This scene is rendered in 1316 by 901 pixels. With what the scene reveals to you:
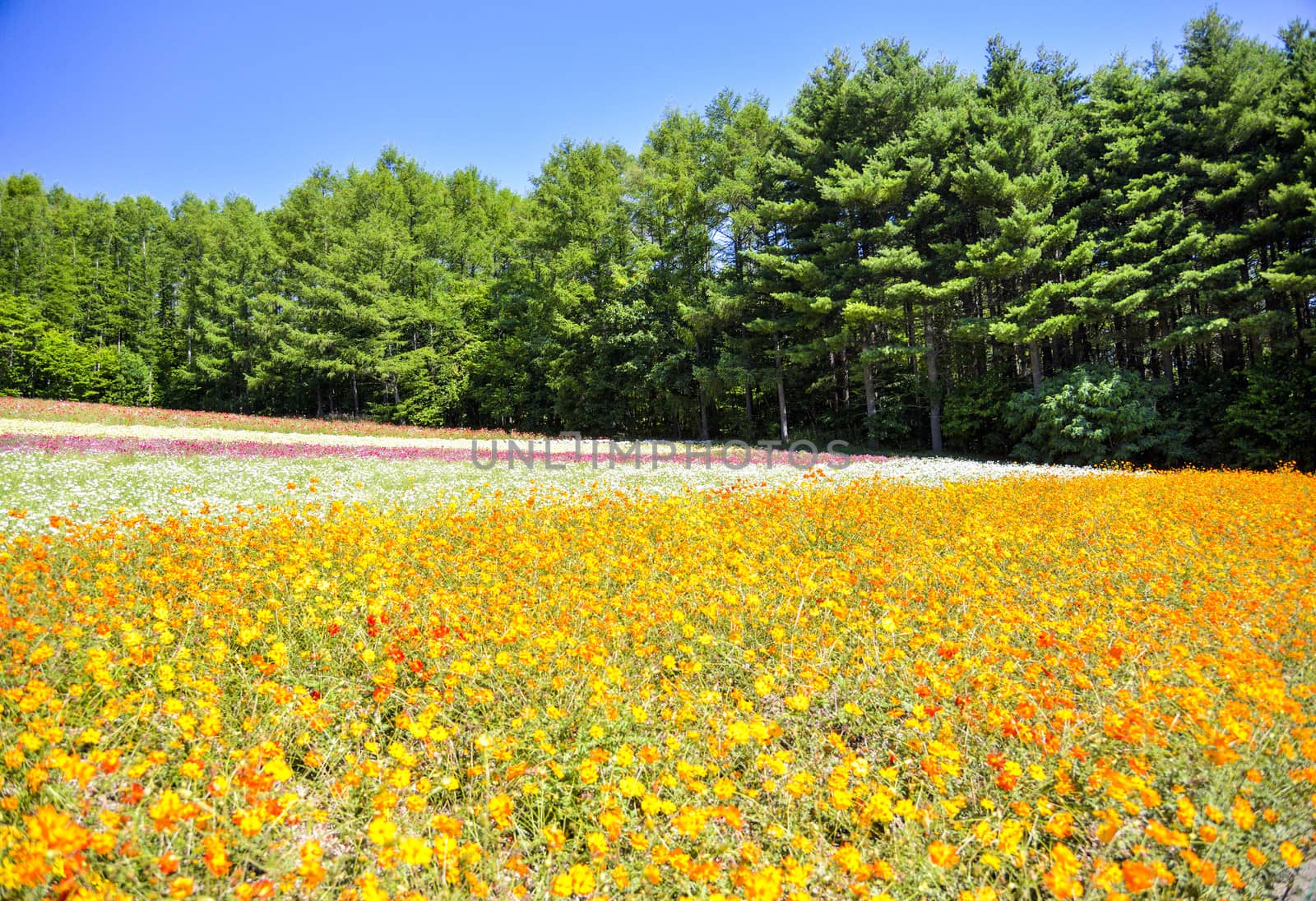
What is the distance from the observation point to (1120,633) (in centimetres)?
362

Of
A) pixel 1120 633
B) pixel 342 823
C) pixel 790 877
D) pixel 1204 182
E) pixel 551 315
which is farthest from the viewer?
pixel 551 315

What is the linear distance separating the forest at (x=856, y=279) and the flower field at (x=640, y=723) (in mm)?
15496

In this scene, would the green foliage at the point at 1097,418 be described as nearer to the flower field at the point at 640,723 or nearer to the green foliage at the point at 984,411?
the green foliage at the point at 984,411

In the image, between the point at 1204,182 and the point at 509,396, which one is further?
the point at 509,396

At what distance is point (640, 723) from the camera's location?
282 cm

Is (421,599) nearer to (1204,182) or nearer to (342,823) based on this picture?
(342,823)

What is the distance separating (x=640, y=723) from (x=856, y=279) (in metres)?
20.3

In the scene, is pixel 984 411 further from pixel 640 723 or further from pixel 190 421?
pixel 190 421

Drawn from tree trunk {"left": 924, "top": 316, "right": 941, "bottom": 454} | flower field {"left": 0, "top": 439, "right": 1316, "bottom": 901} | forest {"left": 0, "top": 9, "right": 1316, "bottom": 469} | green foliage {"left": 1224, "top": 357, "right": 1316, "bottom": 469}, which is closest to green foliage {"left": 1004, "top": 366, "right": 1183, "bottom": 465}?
forest {"left": 0, "top": 9, "right": 1316, "bottom": 469}

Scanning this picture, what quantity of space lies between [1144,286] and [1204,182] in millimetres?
3586

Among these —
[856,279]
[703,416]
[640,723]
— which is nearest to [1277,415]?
[856,279]

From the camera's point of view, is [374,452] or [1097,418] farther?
[1097,418]

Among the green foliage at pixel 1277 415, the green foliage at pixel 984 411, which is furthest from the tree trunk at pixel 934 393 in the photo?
the green foliage at pixel 1277 415

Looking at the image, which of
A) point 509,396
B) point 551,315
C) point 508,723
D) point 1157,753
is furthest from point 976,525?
point 509,396
